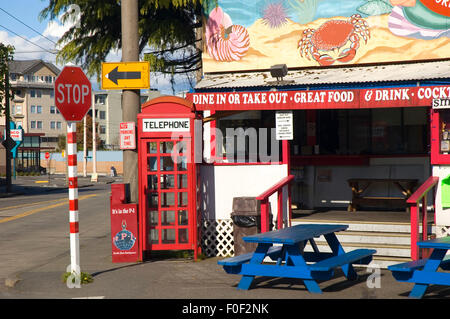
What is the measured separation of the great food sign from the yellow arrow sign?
97 cm

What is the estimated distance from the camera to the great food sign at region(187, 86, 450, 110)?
11.0m

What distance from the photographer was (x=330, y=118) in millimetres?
16219

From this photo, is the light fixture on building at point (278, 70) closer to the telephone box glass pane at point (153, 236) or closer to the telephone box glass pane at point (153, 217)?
the telephone box glass pane at point (153, 217)

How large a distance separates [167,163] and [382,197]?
5.81 metres

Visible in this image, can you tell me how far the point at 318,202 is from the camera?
15.8 m

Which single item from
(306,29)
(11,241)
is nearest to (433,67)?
(306,29)

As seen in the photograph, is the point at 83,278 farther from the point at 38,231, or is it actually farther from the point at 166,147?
the point at 38,231

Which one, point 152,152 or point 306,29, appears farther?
point 306,29

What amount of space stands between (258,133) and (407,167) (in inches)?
147

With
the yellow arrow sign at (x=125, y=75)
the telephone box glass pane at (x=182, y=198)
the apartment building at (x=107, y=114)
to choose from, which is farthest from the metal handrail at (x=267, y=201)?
the apartment building at (x=107, y=114)

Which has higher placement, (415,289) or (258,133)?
(258,133)

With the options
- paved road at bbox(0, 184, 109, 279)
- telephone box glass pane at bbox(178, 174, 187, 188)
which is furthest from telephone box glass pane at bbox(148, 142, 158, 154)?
paved road at bbox(0, 184, 109, 279)
